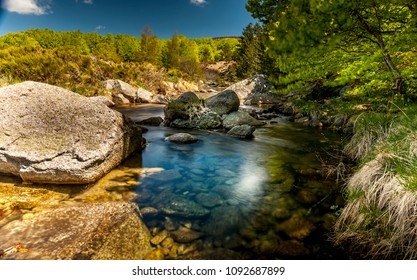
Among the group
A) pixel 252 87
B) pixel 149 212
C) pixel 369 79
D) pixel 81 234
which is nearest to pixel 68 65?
pixel 252 87

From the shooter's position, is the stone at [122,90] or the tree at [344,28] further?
the stone at [122,90]

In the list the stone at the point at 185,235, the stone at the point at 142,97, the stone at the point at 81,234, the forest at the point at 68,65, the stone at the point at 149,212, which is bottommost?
the stone at the point at 185,235

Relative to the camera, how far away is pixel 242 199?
427 centimetres

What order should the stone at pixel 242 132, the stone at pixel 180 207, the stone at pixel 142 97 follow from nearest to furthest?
the stone at pixel 180 207, the stone at pixel 242 132, the stone at pixel 142 97

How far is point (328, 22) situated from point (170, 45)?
2230 inches

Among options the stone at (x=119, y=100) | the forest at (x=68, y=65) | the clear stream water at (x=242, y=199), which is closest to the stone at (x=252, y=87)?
the forest at (x=68, y=65)

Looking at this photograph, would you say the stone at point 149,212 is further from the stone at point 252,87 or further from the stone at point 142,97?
the stone at point 252,87

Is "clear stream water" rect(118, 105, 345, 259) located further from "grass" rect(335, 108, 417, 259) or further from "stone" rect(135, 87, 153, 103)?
"stone" rect(135, 87, 153, 103)

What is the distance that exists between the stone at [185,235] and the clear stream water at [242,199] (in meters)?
0.02

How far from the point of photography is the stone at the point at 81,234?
8.66ft

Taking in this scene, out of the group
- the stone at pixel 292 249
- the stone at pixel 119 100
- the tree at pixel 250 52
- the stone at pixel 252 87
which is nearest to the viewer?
the stone at pixel 292 249

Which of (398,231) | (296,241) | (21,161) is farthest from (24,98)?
(398,231)

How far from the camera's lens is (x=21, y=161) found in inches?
165

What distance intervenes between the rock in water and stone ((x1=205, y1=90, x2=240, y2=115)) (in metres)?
7.05
